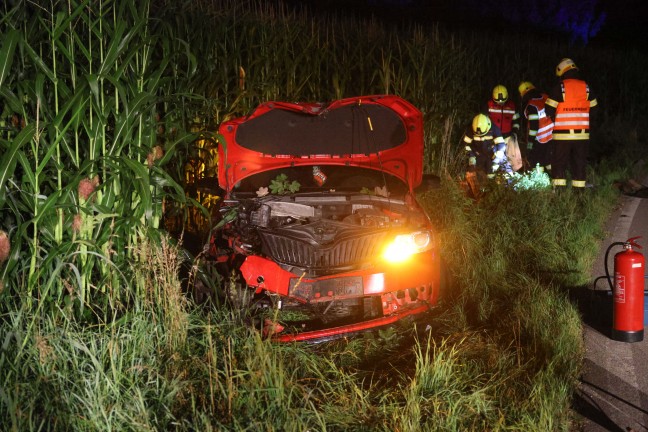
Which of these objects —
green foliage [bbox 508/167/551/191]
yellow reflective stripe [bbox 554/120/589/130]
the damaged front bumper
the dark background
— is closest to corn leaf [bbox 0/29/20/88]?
the damaged front bumper

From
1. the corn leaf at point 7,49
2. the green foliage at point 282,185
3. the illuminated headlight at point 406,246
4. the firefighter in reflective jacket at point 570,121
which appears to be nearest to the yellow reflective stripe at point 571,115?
the firefighter in reflective jacket at point 570,121

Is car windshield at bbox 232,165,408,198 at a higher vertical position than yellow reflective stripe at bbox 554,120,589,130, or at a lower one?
lower

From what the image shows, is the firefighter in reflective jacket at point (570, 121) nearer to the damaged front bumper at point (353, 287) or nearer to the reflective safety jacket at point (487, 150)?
the reflective safety jacket at point (487, 150)

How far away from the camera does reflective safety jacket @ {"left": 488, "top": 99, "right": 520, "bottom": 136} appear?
12484mm

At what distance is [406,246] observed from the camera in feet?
19.3

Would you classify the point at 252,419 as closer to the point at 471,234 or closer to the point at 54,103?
the point at 54,103

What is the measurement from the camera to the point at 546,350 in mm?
Answer: 5246

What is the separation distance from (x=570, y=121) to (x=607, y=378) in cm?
778

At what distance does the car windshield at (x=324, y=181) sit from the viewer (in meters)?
6.88

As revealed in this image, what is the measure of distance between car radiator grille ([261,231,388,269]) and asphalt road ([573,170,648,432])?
5.55 ft

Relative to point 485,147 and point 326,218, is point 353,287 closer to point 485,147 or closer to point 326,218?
point 326,218

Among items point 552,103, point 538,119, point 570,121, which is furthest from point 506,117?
point 570,121

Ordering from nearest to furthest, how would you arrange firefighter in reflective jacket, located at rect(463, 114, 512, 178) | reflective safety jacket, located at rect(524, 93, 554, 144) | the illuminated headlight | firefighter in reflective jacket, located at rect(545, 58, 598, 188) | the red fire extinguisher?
the red fire extinguisher
the illuminated headlight
firefighter in reflective jacket, located at rect(463, 114, 512, 178)
firefighter in reflective jacket, located at rect(545, 58, 598, 188)
reflective safety jacket, located at rect(524, 93, 554, 144)

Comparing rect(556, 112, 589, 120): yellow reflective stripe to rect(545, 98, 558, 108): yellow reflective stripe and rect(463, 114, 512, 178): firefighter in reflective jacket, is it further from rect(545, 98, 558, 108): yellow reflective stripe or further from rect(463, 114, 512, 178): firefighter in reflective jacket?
rect(463, 114, 512, 178): firefighter in reflective jacket
